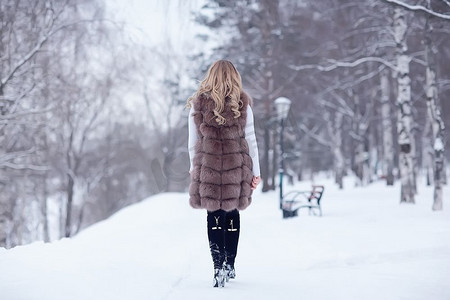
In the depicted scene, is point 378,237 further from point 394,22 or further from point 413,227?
point 394,22

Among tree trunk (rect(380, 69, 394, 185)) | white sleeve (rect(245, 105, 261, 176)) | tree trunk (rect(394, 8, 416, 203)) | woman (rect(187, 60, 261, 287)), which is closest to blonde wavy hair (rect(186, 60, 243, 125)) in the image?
woman (rect(187, 60, 261, 287))

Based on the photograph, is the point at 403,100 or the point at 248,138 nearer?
the point at 248,138

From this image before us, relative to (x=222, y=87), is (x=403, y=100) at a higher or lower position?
higher

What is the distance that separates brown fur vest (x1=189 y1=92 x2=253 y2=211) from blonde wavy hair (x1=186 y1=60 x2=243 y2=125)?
0.06 metres

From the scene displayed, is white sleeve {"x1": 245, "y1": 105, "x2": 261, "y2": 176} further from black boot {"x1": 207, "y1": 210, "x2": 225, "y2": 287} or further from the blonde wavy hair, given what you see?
black boot {"x1": 207, "y1": 210, "x2": 225, "y2": 287}

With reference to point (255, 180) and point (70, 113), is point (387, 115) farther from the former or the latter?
point (255, 180)

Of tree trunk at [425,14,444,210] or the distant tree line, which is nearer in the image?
tree trunk at [425,14,444,210]

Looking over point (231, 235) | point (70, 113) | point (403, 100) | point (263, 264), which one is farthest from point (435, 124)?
point (70, 113)

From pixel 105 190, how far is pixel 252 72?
54.4 feet

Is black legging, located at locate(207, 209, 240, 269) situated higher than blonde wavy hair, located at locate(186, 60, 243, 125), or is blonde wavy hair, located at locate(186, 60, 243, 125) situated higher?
blonde wavy hair, located at locate(186, 60, 243, 125)

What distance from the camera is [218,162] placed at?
451 cm

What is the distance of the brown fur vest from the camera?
4.51 metres

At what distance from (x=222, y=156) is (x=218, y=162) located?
0.07 metres

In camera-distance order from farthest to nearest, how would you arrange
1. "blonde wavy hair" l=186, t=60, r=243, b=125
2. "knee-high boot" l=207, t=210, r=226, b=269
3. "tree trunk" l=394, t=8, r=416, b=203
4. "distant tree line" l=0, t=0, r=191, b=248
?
"tree trunk" l=394, t=8, r=416, b=203
"distant tree line" l=0, t=0, r=191, b=248
"knee-high boot" l=207, t=210, r=226, b=269
"blonde wavy hair" l=186, t=60, r=243, b=125
